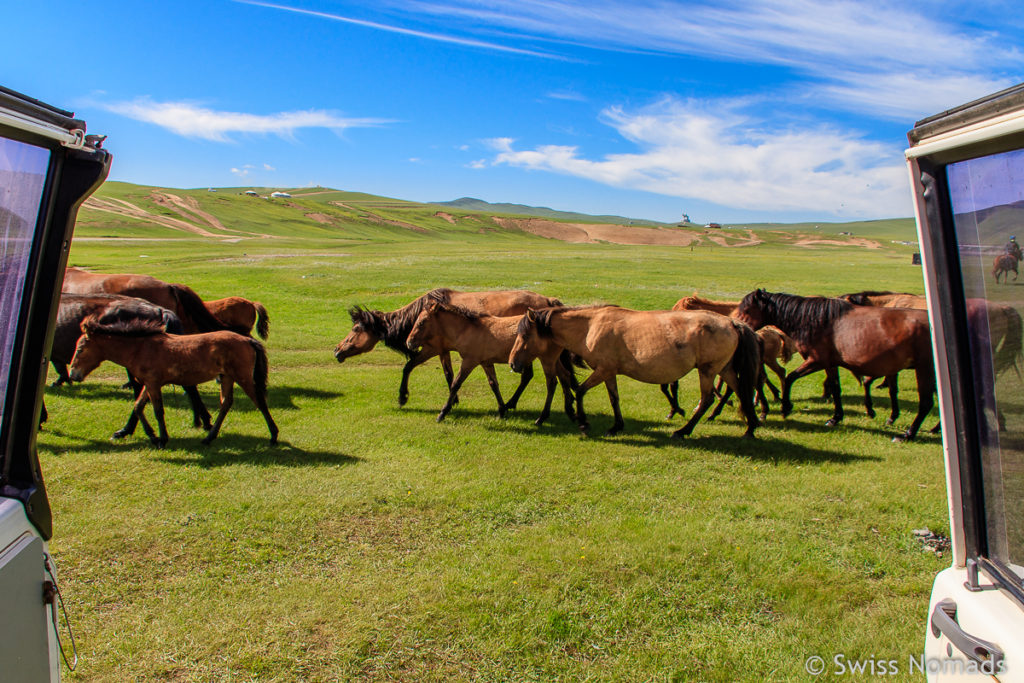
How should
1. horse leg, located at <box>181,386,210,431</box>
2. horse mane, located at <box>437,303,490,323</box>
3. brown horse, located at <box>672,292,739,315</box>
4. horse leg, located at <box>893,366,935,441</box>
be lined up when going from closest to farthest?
horse leg, located at <box>893,366,935,441</box>, horse leg, located at <box>181,386,210,431</box>, horse mane, located at <box>437,303,490,323</box>, brown horse, located at <box>672,292,739,315</box>

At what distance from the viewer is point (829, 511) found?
20.8ft

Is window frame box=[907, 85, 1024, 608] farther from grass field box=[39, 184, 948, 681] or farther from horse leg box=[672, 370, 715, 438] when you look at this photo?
horse leg box=[672, 370, 715, 438]

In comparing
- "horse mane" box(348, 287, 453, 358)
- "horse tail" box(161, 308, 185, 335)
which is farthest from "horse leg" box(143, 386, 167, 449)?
"horse mane" box(348, 287, 453, 358)

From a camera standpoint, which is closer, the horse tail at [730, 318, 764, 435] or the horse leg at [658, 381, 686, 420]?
the horse tail at [730, 318, 764, 435]

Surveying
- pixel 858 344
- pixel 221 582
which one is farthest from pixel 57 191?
pixel 858 344

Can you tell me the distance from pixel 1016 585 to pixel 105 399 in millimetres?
→ 12268

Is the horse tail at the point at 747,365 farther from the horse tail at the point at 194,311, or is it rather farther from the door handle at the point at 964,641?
the horse tail at the point at 194,311

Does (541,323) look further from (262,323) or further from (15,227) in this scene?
(15,227)

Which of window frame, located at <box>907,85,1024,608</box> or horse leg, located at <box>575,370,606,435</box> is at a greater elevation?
window frame, located at <box>907,85,1024,608</box>

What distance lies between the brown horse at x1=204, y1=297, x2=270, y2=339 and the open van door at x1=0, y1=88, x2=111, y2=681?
11.6 m

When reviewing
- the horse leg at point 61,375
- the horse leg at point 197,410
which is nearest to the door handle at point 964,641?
A: the horse leg at point 197,410

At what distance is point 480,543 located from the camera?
5.68 meters

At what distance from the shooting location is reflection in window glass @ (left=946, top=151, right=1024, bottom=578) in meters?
1.79

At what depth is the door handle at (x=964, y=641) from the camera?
1724mm
